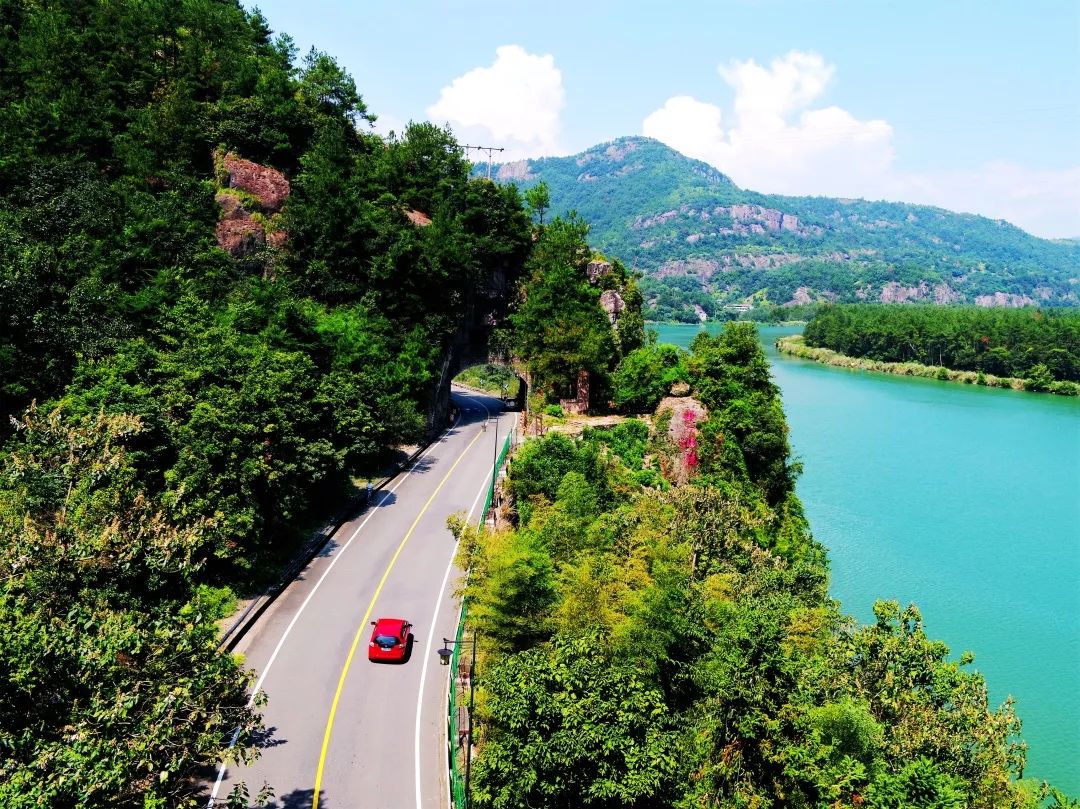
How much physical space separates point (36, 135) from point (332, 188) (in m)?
14.1

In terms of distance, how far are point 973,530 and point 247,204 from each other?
158 ft

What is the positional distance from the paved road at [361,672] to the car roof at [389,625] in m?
0.99

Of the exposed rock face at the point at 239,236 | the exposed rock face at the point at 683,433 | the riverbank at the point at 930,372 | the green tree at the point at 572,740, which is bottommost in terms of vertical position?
the green tree at the point at 572,740

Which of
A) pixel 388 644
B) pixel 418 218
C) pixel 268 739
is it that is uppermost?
pixel 418 218

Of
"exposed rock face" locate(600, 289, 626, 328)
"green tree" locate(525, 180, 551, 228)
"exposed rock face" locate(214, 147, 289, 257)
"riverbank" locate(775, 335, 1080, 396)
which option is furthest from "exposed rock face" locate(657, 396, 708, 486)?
"riverbank" locate(775, 335, 1080, 396)

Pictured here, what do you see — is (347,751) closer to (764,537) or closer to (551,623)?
(551,623)

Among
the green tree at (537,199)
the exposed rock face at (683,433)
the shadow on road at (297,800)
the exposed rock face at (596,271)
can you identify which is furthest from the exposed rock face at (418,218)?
the shadow on road at (297,800)

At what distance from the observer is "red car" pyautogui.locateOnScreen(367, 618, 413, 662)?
20703 mm

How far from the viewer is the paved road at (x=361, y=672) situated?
16.5m

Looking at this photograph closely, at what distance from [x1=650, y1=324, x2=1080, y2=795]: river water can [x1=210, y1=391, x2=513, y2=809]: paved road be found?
2121 cm

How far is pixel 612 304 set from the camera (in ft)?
156

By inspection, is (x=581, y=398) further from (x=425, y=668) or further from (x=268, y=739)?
(x=268, y=739)

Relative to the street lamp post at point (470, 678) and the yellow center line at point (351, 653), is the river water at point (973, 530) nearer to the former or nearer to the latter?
the street lamp post at point (470, 678)

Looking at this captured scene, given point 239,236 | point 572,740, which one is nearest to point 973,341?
point 239,236
